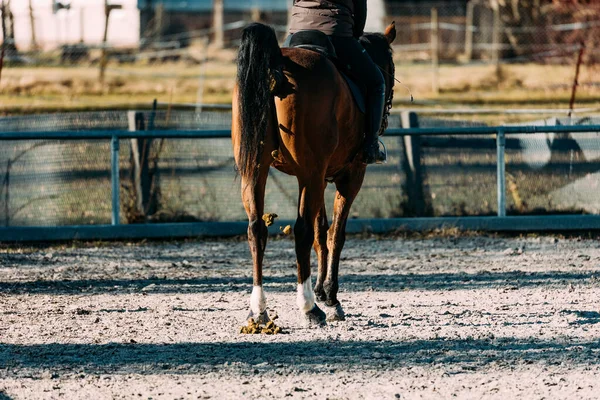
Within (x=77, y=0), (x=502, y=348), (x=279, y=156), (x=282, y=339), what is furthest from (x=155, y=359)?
(x=77, y=0)

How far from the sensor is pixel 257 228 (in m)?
7.52

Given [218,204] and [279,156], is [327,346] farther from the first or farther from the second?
[218,204]

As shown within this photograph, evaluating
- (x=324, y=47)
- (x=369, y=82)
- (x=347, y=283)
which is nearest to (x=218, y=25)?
(x=347, y=283)

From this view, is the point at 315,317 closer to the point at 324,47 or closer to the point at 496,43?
the point at 324,47

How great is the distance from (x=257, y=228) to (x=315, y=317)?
830 millimetres

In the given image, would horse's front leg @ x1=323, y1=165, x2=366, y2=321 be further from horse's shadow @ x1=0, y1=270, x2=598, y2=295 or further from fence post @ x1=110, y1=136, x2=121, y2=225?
fence post @ x1=110, y1=136, x2=121, y2=225

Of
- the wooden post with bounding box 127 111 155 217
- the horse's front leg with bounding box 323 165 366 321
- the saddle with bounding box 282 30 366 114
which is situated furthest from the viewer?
the wooden post with bounding box 127 111 155 217

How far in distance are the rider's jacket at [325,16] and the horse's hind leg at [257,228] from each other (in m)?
1.30

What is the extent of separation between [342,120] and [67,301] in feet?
9.77

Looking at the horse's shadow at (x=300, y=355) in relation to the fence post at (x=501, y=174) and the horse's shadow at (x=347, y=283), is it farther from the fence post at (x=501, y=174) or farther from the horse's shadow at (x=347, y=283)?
the fence post at (x=501, y=174)

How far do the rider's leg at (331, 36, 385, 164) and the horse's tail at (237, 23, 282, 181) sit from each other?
3.10 feet

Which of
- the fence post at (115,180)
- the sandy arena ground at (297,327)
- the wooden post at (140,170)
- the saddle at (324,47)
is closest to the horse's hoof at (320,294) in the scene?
the sandy arena ground at (297,327)

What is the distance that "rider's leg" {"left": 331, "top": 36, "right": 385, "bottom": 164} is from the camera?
8.09 m

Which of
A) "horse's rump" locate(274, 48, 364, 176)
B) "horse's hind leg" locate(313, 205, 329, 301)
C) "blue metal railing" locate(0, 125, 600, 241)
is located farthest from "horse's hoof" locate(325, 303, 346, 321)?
"blue metal railing" locate(0, 125, 600, 241)
